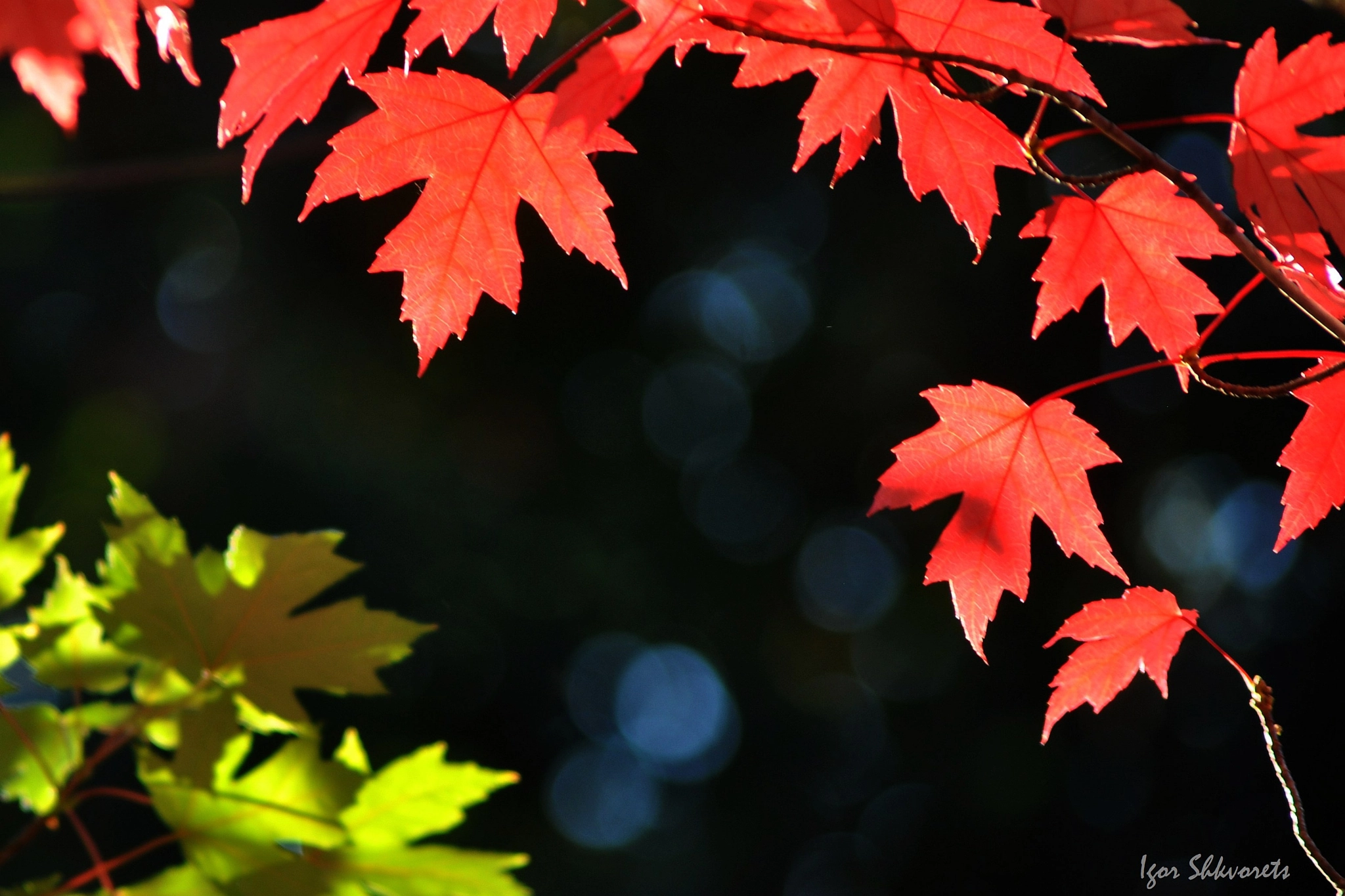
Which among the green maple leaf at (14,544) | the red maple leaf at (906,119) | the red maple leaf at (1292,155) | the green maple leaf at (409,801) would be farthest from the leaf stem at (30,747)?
the red maple leaf at (1292,155)

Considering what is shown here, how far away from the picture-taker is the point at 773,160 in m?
4.43

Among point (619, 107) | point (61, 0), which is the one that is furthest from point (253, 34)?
point (619, 107)

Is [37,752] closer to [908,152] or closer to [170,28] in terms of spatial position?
[170,28]

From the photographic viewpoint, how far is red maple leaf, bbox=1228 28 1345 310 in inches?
22.4

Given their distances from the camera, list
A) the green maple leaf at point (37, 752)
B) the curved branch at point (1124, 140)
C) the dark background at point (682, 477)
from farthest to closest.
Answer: the dark background at point (682, 477)
the green maple leaf at point (37, 752)
the curved branch at point (1124, 140)

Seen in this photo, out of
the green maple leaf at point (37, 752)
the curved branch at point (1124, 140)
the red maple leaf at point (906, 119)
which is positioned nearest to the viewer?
the curved branch at point (1124, 140)

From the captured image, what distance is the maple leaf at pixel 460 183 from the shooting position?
0.65 m

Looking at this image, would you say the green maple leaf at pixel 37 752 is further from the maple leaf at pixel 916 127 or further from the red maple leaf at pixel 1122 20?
the red maple leaf at pixel 1122 20

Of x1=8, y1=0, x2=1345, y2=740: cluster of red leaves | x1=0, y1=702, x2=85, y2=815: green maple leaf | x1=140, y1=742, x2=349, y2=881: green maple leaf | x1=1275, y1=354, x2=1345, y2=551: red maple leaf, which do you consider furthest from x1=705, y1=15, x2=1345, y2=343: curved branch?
x1=0, y1=702, x2=85, y2=815: green maple leaf

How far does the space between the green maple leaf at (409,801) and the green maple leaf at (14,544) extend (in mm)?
357

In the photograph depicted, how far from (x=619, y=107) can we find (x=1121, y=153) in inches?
112

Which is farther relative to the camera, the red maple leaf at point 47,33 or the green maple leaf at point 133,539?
the green maple leaf at point 133,539

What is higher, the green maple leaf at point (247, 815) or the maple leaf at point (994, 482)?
the maple leaf at point (994, 482)

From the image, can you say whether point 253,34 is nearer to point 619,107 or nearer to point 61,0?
point 61,0
